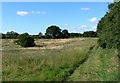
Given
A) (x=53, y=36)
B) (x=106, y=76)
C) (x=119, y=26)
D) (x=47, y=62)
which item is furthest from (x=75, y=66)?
(x=53, y=36)

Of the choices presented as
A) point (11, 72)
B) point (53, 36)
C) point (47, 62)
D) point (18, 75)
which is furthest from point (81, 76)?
point (53, 36)

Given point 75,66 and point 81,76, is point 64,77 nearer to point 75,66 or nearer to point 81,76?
point 81,76

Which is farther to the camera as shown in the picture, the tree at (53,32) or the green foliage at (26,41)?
the tree at (53,32)

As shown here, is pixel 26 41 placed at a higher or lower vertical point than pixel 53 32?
lower

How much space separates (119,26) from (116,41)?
2.82ft

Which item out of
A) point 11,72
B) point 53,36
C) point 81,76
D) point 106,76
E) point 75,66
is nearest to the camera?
point 106,76

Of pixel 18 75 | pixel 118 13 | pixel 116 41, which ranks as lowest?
pixel 18 75

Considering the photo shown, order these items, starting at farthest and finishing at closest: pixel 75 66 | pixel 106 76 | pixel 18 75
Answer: pixel 75 66 → pixel 18 75 → pixel 106 76

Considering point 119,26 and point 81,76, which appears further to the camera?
point 119,26

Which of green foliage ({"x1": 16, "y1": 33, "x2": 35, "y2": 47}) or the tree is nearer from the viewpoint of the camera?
green foliage ({"x1": 16, "y1": 33, "x2": 35, "y2": 47})

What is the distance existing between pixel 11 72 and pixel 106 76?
683cm

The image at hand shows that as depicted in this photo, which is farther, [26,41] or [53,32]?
[53,32]

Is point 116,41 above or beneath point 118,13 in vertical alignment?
beneath

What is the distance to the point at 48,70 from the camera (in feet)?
57.6
